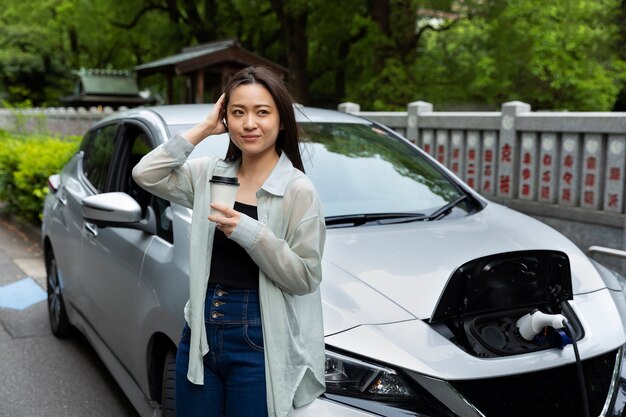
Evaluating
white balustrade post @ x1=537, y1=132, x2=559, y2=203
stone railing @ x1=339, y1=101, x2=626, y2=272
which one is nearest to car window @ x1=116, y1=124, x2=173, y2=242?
stone railing @ x1=339, y1=101, x2=626, y2=272

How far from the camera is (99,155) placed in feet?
15.8

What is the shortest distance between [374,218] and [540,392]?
1.26 meters

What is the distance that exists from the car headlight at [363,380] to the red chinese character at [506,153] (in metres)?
5.81

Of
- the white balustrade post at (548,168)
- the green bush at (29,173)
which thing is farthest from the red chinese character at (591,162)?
the green bush at (29,173)

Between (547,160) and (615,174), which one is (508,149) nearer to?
(547,160)

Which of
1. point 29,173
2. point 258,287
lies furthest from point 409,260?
point 29,173

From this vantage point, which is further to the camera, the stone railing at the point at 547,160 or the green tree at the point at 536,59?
the green tree at the point at 536,59

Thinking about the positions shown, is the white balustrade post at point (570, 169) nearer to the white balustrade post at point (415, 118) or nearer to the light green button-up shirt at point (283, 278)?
the white balustrade post at point (415, 118)

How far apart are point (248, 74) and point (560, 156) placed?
18.7ft

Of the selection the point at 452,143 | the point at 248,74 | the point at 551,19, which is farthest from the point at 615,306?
the point at 551,19

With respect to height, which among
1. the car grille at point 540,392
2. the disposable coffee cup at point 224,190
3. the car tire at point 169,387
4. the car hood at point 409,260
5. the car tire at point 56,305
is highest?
the disposable coffee cup at point 224,190

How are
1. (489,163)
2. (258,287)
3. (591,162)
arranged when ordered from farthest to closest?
(489,163), (591,162), (258,287)

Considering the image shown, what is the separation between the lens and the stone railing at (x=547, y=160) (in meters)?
6.77

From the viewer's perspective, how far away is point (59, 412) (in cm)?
419
